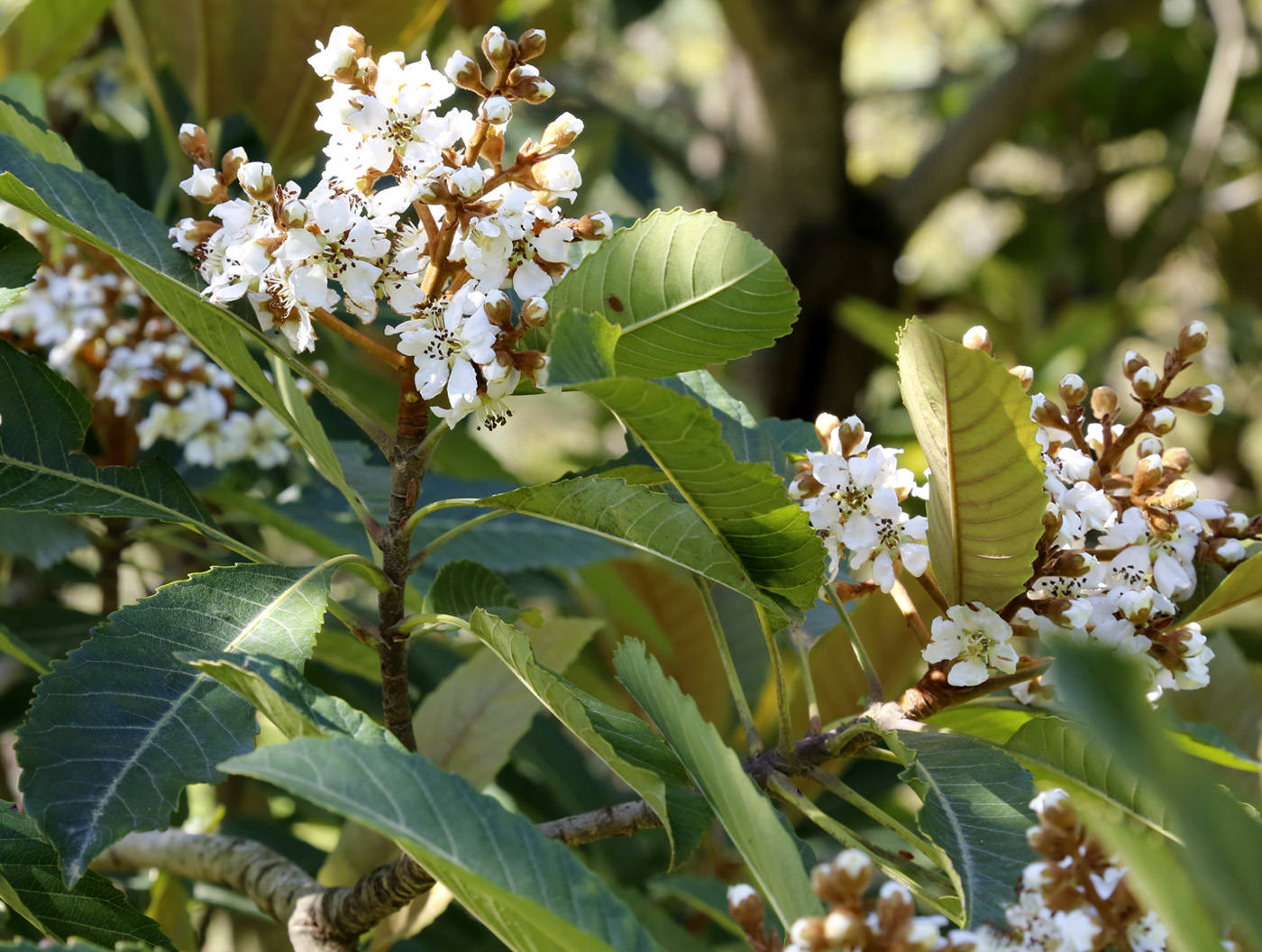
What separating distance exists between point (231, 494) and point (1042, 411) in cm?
88

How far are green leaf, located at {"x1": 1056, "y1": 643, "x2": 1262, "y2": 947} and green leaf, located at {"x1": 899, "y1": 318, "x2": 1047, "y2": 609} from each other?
0.30m

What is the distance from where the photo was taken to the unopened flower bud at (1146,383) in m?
0.82

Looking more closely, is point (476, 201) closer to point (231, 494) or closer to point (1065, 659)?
point (1065, 659)

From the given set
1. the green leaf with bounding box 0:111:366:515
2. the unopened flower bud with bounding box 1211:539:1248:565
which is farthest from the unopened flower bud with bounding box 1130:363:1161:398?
the green leaf with bounding box 0:111:366:515

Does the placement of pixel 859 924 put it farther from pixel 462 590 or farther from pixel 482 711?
pixel 482 711

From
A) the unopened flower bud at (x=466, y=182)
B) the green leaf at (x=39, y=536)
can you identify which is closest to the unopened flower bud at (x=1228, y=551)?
the unopened flower bud at (x=466, y=182)

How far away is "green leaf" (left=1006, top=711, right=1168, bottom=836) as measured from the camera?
710 mm

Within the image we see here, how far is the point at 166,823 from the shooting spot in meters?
0.63

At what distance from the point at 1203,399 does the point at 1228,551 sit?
0.43 ft

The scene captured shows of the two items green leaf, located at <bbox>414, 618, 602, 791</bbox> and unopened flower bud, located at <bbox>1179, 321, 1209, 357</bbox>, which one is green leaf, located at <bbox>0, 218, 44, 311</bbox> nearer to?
green leaf, located at <bbox>414, 618, 602, 791</bbox>

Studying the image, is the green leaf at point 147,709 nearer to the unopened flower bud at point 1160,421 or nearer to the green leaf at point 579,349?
the green leaf at point 579,349

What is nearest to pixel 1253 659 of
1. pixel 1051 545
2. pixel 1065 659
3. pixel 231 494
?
pixel 1051 545

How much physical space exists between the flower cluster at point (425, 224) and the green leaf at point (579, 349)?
0.11 m

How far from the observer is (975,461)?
0.68m
